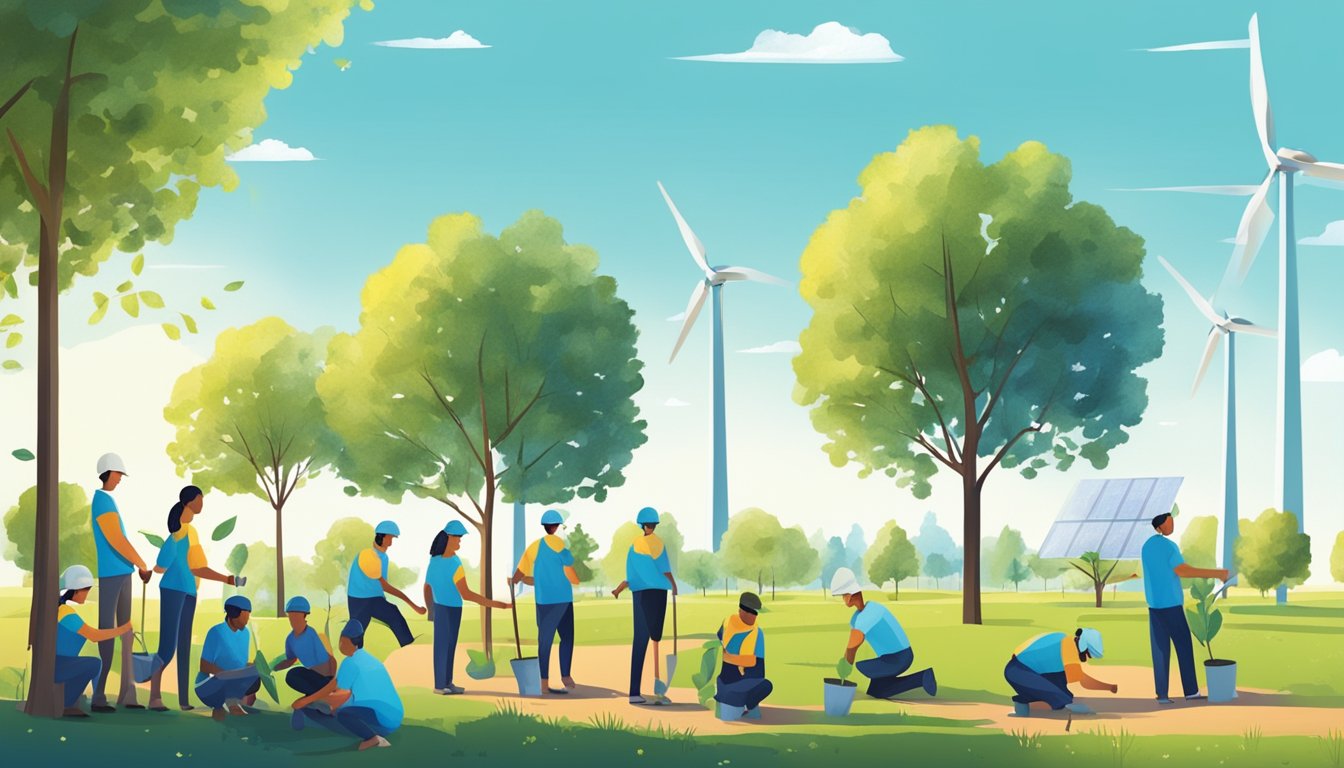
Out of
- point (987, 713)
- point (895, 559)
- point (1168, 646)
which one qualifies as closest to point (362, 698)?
point (987, 713)

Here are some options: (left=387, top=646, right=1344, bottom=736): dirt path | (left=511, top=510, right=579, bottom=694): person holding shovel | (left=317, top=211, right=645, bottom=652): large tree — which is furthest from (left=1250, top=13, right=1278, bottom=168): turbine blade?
(left=511, top=510, right=579, bottom=694): person holding shovel

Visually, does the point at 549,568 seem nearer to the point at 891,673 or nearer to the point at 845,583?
the point at 845,583

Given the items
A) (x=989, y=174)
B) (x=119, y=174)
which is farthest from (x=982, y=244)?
(x=119, y=174)

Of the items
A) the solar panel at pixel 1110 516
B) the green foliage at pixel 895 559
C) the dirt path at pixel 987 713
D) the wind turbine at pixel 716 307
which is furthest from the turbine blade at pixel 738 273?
the dirt path at pixel 987 713

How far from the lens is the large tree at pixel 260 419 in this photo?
4634 centimetres

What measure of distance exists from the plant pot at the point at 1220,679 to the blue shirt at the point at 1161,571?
94 cm

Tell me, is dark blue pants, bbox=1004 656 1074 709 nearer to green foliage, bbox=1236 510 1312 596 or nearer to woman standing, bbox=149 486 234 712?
A: woman standing, bbox=149 486 234 712

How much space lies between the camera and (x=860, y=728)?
1605cm

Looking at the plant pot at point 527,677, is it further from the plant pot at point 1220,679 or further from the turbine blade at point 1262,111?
the turbine blade at point 1262,111

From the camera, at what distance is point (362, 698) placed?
14305 mm

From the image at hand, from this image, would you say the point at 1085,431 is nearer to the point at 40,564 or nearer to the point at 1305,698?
the point at 1305,698

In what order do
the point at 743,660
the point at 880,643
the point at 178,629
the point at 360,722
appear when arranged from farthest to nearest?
1. the point at 880,643
2. the point at 178,629
3. the point at 743,660
4. the point at 360,722

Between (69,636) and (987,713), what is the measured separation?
10384 millimetres

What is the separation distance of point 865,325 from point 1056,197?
5.04 meters
